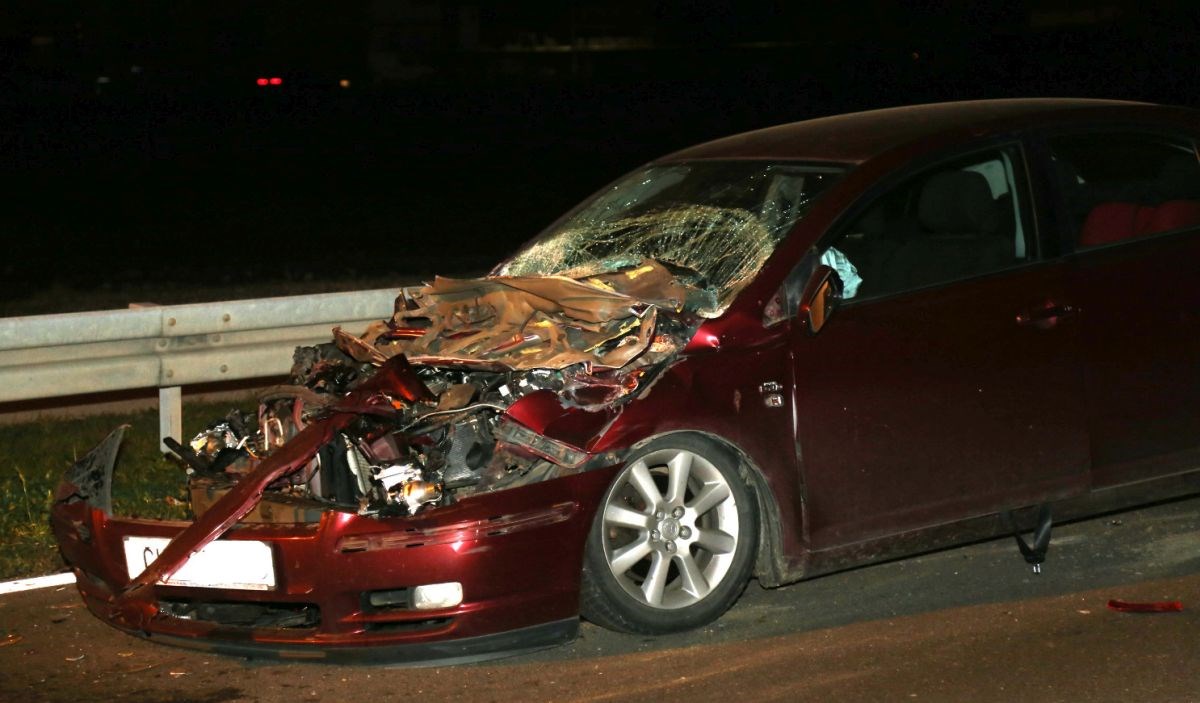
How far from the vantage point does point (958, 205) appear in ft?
18.7

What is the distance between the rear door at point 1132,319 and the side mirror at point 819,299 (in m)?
0.91

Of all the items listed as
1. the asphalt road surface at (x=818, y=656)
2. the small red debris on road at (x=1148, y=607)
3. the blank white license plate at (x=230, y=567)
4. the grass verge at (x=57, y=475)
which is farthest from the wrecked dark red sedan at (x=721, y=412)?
the grass verge at (x=57, y=475)

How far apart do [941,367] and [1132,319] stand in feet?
2.58

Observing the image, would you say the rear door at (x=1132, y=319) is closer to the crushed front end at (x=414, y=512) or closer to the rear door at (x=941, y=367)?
the rear door at (x=941, y=367)

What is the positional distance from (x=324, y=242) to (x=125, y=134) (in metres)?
14.7

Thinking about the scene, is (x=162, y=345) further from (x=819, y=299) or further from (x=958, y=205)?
(x=958, y=205)

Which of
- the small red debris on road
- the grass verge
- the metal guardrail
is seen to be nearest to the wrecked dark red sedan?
the small red debris on road

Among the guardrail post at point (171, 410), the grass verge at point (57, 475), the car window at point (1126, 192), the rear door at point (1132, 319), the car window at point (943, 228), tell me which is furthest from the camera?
the guardrail post at point (171, 410)

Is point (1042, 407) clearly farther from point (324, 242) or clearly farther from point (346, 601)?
point (324, 242)

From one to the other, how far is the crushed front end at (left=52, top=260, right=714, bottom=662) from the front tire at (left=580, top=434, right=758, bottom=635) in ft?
0.36

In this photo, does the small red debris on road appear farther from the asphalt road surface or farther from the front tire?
→ the front tire

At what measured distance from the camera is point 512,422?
4.96m

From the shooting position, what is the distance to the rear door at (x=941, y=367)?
5301mm

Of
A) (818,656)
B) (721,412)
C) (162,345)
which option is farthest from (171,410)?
(818,656)
